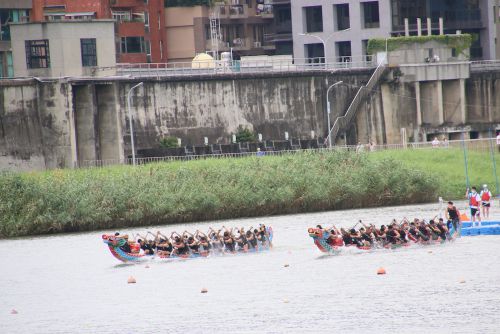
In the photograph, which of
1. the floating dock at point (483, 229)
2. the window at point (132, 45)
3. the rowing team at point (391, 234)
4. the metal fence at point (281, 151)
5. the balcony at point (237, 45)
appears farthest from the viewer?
the balcony at point (237, 45)

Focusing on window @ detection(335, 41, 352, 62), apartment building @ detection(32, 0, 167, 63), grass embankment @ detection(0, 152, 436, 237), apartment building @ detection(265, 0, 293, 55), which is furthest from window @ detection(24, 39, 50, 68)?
apartment building @ detection(265, 0, 293, 55)

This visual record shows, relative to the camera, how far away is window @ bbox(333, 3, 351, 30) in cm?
12400

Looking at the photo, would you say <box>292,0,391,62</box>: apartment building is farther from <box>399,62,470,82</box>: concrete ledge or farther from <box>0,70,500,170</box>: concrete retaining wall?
<box>0,70,500,170</box>: concrete retaining wall

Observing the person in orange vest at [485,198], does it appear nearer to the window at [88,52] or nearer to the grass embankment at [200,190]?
the grass embankment at [200,190]

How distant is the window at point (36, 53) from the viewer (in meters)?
91.6

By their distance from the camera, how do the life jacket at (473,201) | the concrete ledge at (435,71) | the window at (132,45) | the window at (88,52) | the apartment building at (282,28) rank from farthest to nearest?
the apartment building at (282,28) < the window at (132,45) < the concrete ledge at (435,71) < the window at (88,52) < the life jacket at (473,201)

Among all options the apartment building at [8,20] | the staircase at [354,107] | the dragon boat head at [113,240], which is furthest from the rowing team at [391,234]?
the apartment building at [8,20]

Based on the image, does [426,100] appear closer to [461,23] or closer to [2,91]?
[461,23]

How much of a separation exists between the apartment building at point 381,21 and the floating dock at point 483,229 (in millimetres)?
57565

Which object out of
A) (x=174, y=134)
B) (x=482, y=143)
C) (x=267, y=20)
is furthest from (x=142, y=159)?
(x=267, y=20)

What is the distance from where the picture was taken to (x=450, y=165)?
86.0 m

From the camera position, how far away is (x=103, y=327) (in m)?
48.8

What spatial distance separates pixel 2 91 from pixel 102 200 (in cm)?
1790

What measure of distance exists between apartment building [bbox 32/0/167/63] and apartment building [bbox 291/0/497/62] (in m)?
14.2
